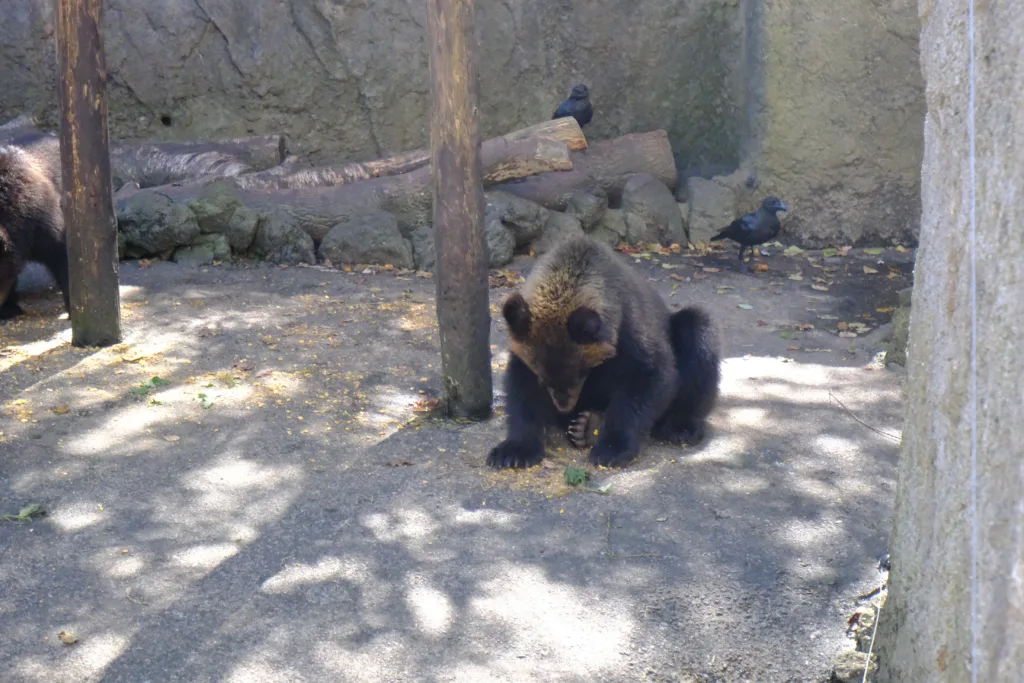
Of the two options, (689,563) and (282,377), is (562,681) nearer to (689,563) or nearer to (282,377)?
(689,563)

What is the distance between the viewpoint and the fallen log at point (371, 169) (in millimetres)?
11930

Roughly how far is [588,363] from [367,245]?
5659mm

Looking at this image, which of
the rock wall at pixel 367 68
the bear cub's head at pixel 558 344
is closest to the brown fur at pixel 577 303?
the bear cub's head at pixel 558 344

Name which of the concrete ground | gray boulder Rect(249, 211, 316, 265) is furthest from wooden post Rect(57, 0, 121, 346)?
gray boulder Rect(249, 211, 316, 265)

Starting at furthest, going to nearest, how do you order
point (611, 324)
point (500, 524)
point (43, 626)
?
point (611, 324)
point (500, 524)
point (43, 626)

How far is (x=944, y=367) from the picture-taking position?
3.02 metres

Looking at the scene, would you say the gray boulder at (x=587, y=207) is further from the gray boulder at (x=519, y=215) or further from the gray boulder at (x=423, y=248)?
the gray boulder at (x=423, y=248)

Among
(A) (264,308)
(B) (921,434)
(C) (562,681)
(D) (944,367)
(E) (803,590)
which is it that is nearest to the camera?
(D) (944,367)

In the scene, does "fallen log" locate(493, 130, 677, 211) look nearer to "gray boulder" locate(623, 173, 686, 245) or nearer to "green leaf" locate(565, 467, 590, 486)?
"gray boulder" locate(623, 173, 686, 245)

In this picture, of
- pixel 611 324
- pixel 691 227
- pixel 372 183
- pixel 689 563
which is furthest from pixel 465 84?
pixel 691 227

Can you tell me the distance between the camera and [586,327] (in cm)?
580

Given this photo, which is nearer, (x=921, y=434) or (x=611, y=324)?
(x=921, y=434)

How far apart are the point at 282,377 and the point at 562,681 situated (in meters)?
4.18

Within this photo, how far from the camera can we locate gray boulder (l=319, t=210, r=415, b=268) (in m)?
11.2
